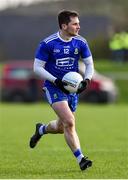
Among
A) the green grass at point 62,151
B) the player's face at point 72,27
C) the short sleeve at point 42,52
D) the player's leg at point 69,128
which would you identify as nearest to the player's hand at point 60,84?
the player's leg at point 69,128

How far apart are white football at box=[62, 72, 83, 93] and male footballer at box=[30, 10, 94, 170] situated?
0.06m

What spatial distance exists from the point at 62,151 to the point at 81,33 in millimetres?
51856

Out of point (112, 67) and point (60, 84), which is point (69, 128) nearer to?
point (60, 84)

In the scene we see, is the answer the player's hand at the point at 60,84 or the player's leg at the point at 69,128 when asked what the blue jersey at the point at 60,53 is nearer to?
the player's hand at the point at 60,84

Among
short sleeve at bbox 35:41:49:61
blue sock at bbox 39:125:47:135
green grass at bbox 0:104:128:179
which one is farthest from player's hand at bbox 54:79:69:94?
blue sock at bbox 39:125:47:135

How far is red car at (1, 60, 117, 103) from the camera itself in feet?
111

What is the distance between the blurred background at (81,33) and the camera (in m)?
34.2

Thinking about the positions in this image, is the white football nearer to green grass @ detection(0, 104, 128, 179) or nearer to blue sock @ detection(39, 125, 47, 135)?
green grass @ detection(0, 104, 128, 179)

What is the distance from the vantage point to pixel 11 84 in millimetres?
34250

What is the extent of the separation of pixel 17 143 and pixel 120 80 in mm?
24262

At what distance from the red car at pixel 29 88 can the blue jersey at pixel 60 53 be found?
73.8 feet

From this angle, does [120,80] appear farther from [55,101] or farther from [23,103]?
[55,101]

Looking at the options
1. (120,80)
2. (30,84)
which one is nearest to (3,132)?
(30,84)

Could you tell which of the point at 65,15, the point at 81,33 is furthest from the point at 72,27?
the point at 81,33
